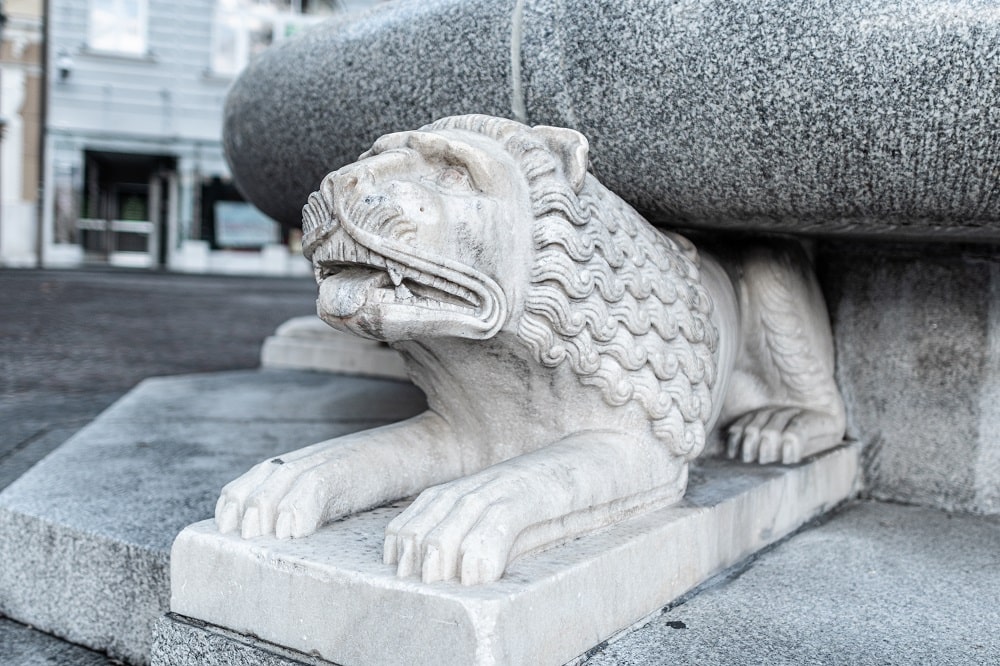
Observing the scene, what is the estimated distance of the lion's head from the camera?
1401mm

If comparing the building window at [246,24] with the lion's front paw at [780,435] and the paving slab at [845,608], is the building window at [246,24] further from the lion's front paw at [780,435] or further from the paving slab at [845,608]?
A: the paving slab at [845,608]

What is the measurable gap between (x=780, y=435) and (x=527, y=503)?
2.97 ft

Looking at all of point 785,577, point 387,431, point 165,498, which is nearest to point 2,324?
point 165,498

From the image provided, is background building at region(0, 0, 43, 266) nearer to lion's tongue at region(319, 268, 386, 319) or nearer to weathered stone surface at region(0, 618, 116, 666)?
weathered stone surface at region(0, 618, 116, 666)

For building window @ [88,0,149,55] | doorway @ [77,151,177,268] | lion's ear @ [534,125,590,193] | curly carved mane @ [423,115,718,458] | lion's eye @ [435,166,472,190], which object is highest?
building window @ [88,0,149,55]

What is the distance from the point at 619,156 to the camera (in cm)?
186

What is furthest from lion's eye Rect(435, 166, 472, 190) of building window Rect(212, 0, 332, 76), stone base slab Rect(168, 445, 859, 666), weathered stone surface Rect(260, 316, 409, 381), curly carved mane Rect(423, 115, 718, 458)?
building window Rect(212, 0, 332, 76)

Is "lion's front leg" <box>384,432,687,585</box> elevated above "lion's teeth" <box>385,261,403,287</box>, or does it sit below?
below

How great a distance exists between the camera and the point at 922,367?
235 centimetres

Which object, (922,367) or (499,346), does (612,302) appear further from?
(922,367)

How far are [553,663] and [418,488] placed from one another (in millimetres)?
481

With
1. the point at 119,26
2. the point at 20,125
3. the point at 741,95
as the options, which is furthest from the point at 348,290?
the point at 119,26

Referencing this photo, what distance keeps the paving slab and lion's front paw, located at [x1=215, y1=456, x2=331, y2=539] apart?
0.46m

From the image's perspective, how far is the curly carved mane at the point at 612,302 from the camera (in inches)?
61.5
